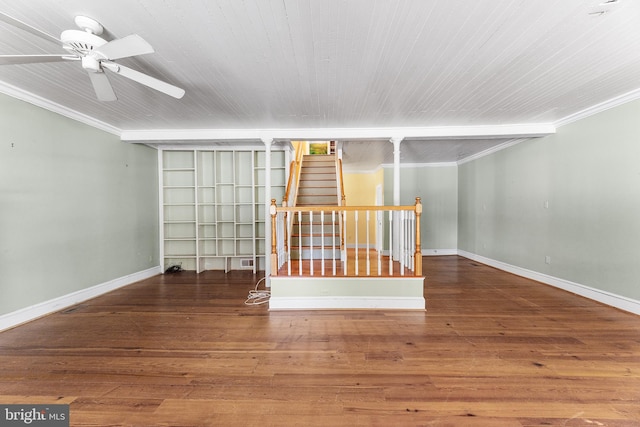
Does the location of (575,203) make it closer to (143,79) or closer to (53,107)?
(143,79)

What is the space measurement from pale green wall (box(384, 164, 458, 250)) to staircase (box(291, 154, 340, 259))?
183 cm

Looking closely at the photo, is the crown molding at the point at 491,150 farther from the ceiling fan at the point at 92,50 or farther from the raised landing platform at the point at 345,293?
the ceiling fan at the point at 92,50

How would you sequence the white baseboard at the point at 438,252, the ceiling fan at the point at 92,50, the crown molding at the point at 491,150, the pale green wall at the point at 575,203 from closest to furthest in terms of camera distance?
the ceiling fan at the point at 92,50 → the pale green wall at the point at 575,203 → the crown molding at the point at 491,150 → the white baseboard at the point at 438,252

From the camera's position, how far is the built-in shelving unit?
535 cm

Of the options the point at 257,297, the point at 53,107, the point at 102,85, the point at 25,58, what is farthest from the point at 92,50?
the point at 257,297

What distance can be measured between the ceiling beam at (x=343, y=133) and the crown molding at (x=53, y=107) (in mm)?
371

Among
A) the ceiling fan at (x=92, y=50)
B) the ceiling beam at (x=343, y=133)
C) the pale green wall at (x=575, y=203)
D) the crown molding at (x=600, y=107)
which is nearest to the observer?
the ceiling fan at (x=92, y=50)

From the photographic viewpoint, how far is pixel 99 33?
6.45 ft

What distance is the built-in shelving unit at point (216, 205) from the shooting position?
5.35 m

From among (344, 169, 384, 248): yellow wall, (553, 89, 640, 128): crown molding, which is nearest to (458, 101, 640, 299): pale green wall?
(553, 89, 640, 128): crown molding

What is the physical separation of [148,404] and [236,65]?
A: 2765mm

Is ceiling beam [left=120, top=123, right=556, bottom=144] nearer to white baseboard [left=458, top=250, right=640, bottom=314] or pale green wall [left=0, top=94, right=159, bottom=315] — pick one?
pale green wall [left=0, top=94, right=159, bottom=315]

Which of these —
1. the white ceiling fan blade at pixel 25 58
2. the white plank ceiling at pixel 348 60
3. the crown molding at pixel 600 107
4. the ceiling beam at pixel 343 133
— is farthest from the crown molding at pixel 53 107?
the crown molding at pixel 600 107

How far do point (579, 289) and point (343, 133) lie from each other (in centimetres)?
415
